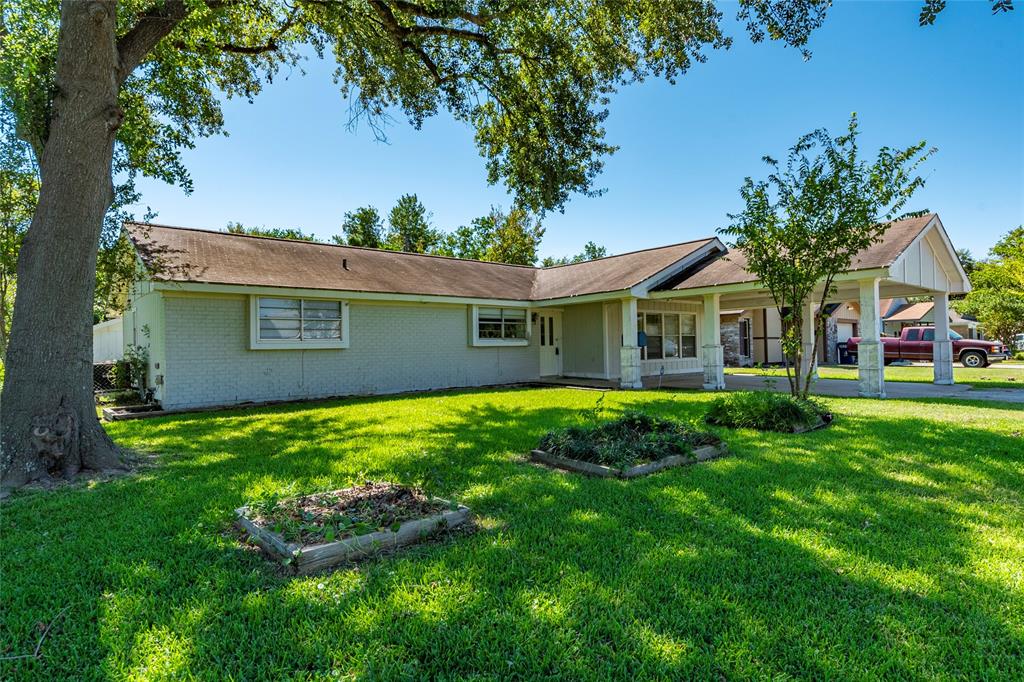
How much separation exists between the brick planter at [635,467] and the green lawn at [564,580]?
21 cm

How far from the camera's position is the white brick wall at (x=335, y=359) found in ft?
34.2

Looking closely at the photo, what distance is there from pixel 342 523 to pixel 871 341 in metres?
11.8

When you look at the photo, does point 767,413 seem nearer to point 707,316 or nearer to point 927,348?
point 707,316

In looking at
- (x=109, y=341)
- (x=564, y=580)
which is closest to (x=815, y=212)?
(x=564, y=580)

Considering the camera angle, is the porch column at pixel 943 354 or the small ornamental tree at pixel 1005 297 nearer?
the porch column at pixel 943 354

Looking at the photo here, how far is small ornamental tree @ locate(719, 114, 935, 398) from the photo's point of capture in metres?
7.77

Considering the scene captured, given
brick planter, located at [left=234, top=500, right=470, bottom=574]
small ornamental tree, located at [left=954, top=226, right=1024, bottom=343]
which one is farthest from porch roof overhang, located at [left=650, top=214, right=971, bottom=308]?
small ornamental tree, located at [left=954, top=226, right=1024, bottom=343]

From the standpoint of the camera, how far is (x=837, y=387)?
42.1ft

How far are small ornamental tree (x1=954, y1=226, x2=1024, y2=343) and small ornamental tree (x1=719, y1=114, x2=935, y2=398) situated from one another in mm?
22008

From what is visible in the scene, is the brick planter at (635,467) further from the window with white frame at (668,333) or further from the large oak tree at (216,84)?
the window with white frame at (668,333)

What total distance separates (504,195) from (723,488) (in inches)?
404

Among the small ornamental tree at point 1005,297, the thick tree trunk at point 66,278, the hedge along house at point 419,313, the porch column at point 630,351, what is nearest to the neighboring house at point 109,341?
the hedge along house at point 419,313

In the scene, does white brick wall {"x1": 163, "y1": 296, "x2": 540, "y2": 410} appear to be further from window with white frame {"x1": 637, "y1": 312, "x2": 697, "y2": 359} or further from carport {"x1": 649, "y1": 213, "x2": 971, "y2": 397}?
carport {"x1": 649, "y1": 213, "x2": 971, "y2": 397}

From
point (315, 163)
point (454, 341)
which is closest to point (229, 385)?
point (454, 341)
